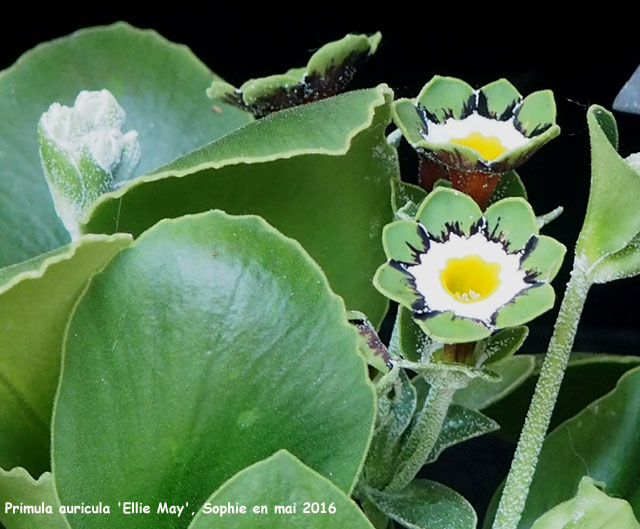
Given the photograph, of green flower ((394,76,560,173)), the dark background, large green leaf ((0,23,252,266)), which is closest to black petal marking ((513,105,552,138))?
green flower ((394,76,560,173))

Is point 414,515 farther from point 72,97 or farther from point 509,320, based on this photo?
point 72,97

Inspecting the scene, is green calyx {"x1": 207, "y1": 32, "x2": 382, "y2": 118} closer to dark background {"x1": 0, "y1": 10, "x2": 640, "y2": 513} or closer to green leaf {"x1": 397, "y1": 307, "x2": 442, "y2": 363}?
green leaf {"x1": 397, "y1": 307, "x2": 442, "y2": 363}

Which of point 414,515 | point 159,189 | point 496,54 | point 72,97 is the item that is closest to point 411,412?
point 414,515

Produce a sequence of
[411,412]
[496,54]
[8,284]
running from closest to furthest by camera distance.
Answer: [8,284] < [411,412] < [496,54]

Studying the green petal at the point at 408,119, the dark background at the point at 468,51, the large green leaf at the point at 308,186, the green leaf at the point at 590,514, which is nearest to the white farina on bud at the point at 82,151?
the large green leaf at the point at 308,186

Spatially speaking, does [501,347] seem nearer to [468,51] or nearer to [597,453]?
[597,453]

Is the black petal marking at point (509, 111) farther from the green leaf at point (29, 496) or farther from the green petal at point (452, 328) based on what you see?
the green leaf at point (29, 496)
